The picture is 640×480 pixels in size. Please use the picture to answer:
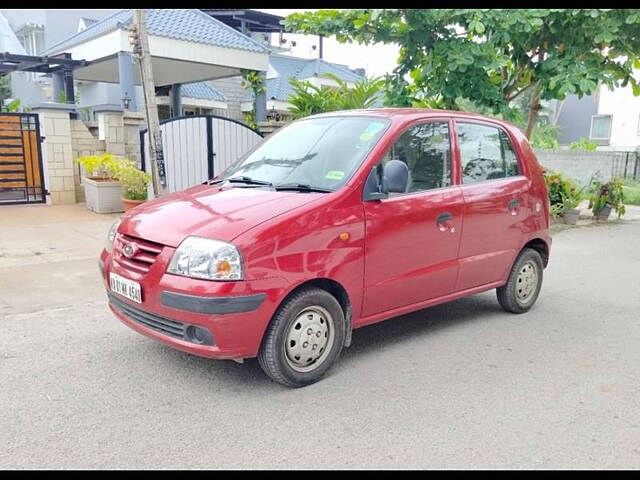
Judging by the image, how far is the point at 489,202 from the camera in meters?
4.75

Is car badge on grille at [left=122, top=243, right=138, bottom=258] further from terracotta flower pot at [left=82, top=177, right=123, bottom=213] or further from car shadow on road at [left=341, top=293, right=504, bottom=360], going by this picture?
terracotta flower pot at [left=82, top=177, right=123, bottom=213]

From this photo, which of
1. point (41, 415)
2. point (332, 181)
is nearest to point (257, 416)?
point (41, 415)

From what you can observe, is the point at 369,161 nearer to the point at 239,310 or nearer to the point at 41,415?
the point at 239,310

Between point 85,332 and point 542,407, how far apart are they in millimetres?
3572

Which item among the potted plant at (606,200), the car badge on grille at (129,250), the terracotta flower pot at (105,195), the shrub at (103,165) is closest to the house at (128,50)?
the shrub at (103,165)

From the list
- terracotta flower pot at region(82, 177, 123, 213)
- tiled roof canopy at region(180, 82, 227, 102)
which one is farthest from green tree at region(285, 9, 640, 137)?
tiled roof canopy at region(180, 82, 227, 102)

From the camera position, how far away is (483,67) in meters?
8.76

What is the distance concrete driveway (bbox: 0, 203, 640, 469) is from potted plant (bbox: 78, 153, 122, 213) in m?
4.70

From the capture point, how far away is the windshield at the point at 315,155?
4.00 m

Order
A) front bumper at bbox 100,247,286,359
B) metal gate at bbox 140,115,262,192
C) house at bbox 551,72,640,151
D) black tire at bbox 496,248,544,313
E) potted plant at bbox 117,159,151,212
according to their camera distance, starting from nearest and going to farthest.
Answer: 1. front bumper at bbox 100,247,286,359
2. black tire at bbox 496,248,544,313
3. potted plant at bbox 117,159,151,212
4. metal gate at bbox 140,115,262,192
5. house at bbox 551,72,640,151

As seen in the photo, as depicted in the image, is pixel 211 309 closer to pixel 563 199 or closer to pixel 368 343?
pixel 368 343

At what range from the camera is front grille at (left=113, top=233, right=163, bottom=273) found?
3.51 meters

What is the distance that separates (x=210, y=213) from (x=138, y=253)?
0.54 metres

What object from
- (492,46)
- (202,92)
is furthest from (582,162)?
(202,92)
